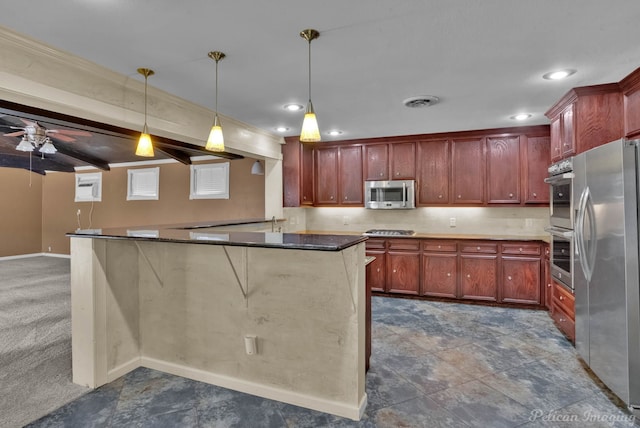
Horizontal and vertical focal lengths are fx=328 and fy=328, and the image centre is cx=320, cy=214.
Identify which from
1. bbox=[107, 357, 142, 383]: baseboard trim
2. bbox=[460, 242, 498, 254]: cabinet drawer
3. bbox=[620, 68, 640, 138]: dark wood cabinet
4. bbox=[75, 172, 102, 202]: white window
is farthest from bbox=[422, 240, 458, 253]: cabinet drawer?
bbox=[75, 172, 102, 202]: white window

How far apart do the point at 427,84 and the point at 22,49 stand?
2.96 meters

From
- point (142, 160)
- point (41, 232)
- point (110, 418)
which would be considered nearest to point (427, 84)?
point (110, 418)

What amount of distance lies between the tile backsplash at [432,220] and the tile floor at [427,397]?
1.95 metres

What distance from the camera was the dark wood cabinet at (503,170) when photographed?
4480mm

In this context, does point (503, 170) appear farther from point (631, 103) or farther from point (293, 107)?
point (293, 107)

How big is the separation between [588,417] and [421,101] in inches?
110

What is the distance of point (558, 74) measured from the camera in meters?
2.69

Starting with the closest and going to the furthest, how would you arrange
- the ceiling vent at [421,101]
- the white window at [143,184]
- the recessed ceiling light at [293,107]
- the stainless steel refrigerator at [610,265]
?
1. the stainless steel refrigerator at [610,265]
2. the ceiling vent at [421,101]
3. the recessed ceiling light at [293,107]
4. the white window at [143,184]

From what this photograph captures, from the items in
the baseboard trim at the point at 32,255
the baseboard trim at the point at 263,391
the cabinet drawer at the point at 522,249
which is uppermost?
the cabinet drawer at the point at 522,249

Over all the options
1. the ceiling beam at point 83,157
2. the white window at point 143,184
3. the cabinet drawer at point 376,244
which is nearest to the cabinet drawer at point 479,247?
the cabinet drawer at point 376,244

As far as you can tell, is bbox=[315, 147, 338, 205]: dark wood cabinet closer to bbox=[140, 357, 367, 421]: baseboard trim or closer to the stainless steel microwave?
the stainless steel microwave

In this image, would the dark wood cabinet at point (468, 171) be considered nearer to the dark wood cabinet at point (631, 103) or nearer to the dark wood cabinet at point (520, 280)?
the dark wood cabinet at point (520, 280)

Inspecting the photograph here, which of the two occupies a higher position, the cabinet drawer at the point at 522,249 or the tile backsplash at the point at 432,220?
the tile backsplash at the point at 432,220

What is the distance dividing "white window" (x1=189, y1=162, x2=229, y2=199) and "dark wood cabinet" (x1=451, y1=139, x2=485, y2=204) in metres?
3.89
